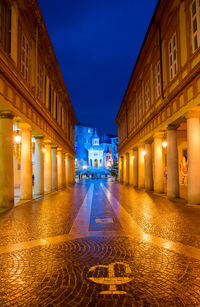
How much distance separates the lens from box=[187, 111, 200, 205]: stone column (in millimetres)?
9031

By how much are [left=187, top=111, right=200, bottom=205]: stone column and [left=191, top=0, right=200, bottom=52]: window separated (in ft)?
8.94

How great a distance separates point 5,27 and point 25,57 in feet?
7.74

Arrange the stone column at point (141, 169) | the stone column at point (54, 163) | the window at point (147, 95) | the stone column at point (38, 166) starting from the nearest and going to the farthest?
the stone column at point (38, 166)
the window at point (147, 95)
the stone column at point (141, 169)
the stone column at point (54, 163)

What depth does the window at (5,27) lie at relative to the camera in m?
8.77

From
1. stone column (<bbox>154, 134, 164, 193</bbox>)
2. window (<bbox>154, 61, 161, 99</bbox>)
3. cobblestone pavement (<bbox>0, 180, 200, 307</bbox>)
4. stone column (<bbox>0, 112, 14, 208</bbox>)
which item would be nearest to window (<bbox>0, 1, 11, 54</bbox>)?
stone column (<bbox>0, 112, 14, 208</bbox>)

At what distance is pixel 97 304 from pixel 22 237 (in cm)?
332

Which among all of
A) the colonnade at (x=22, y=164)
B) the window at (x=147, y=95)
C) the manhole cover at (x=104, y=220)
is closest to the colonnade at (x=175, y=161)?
the window at (x=147, y=95)

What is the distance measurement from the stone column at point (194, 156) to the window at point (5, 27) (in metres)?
8.22

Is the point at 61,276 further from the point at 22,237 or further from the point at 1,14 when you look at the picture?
the point at 1,14

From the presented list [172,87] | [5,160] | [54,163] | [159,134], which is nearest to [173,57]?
[172,87]

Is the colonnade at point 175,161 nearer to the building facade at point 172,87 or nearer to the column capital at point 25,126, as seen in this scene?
the building facade at point 172,87

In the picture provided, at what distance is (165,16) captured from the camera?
1146 cm

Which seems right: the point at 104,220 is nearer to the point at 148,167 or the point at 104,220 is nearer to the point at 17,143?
the point at 17,143

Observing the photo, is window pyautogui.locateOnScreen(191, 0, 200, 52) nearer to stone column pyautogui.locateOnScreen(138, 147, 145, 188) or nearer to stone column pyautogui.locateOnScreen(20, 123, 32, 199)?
stone column pyautogui.locateOnScreen(20, 123, 32, 199)
